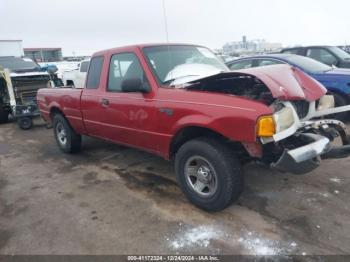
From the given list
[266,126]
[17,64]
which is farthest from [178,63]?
[17,64]

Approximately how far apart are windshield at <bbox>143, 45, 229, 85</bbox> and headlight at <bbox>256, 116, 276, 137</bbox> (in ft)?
4.32

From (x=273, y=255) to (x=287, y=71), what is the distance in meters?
1.98

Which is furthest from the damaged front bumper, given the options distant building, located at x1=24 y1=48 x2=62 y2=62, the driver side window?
distant building, located at x1=24 y1=48 x2=62 y2=62

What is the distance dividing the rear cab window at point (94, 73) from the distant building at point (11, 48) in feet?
33.8

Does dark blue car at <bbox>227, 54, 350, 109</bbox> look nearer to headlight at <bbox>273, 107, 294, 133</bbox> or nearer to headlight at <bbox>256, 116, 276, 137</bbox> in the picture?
headlight at <bbox>273, 107, 294, 133</bbox>

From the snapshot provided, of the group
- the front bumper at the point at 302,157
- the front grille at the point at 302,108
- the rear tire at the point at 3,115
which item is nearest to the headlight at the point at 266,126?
the front bumper at the point at 302,157

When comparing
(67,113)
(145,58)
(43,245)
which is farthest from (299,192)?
(67,113)

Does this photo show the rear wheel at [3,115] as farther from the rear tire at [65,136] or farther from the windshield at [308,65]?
the windshield at [308,65]

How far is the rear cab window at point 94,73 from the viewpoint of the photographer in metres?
4.98

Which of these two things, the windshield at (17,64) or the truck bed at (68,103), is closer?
the truck bed at (68,103)

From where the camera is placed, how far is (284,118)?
3.28 meters

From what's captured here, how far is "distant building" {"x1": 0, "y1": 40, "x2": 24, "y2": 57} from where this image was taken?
1359 cm

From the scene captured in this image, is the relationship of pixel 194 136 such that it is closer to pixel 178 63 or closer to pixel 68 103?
pixel 178 63

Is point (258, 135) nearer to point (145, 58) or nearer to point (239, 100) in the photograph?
point (239, 100)
